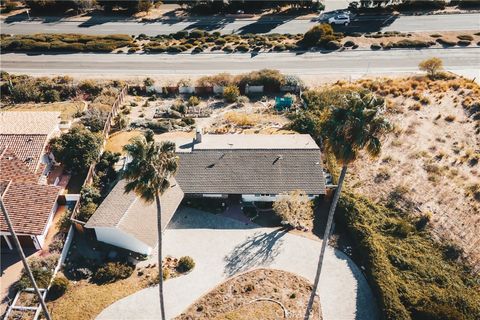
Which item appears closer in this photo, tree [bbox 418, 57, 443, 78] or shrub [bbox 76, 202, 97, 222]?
shrub [bbox 76, 202, 97, 222]

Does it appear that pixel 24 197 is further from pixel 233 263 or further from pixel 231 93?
pixel 231 93

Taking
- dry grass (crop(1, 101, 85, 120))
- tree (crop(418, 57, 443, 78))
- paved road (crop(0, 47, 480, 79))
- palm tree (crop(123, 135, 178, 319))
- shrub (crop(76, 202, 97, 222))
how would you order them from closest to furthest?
palm tree (crop(123, 135, 178, 319)) < shrub (crop(76, 202, 97, 222)) < dry grass (crop(1, 101, 85, 120)) < tree (crop(418, 57, 443, 78)) < paved road (crop(0, 47, 480, 79))

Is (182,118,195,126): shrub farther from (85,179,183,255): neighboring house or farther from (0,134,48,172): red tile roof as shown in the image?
(85,179,183,255): neighboring house

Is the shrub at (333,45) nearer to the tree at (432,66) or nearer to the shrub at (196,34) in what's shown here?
the tree at (432,66)

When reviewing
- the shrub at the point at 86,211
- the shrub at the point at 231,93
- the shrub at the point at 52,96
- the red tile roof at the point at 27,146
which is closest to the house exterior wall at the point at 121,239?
the shrub at the point at 86,211

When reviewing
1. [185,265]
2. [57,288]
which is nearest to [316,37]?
[185,265]

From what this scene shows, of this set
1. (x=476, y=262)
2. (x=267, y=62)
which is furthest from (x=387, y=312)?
(x=267, y=62)

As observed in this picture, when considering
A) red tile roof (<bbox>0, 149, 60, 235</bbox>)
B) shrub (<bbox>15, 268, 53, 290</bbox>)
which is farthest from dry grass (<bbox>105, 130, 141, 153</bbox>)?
shrub (<bbox>15, 268, 53, 290</bbox>)
